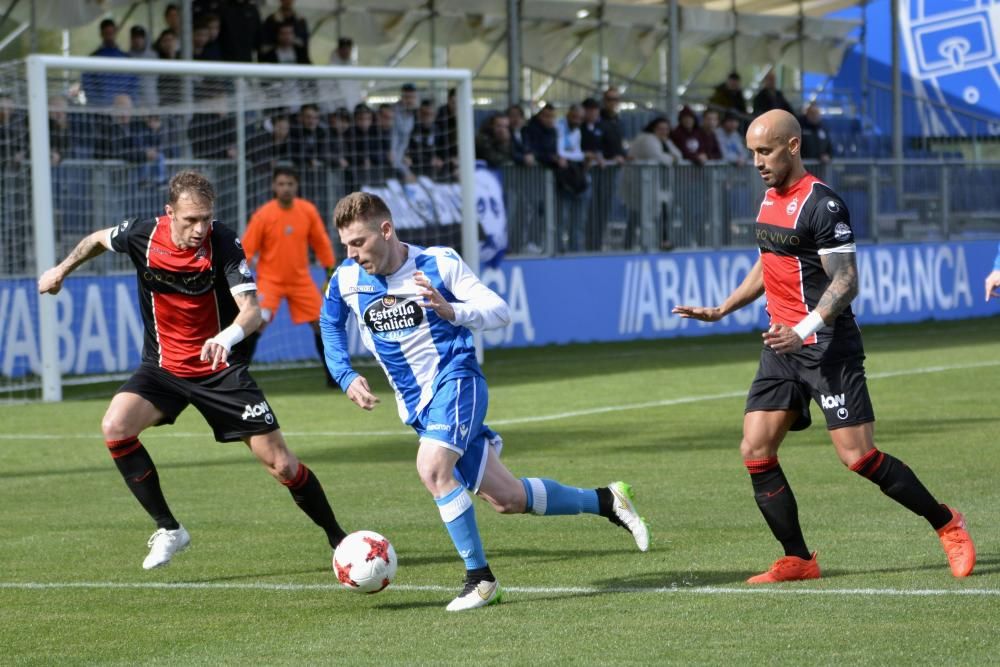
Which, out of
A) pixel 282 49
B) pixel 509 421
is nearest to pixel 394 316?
pixel 509 421

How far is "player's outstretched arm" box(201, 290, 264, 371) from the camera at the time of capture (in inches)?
290

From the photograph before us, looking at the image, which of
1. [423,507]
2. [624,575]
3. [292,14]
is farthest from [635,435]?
[292,14]

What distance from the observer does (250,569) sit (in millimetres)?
7895

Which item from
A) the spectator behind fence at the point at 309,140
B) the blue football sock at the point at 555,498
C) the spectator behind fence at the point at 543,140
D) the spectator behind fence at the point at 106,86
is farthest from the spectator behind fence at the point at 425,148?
the blue football sock at the point at 555,498

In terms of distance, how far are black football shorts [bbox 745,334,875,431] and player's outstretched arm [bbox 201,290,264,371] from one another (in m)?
2.27

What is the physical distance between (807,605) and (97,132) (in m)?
13.4

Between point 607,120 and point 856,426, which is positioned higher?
point 607,120

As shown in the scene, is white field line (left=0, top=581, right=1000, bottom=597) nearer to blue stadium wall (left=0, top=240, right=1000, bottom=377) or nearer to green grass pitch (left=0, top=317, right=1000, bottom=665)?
green grass pitch (left=0, top=317, right=1000, bottom=665)

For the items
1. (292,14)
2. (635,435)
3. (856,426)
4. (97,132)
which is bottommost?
(635,435)

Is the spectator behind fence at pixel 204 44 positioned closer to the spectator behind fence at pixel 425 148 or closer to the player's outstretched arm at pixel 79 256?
the spectator behind fence at pixel 425 148

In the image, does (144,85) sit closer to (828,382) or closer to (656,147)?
(656,147)

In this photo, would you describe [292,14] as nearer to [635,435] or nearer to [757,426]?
[635,435]

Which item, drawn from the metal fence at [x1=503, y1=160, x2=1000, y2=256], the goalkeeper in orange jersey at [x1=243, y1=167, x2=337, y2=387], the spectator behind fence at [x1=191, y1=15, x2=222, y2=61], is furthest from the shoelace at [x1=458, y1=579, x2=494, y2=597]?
the metal fence at [x1=503, y1=160, x2=1000, y2=256]

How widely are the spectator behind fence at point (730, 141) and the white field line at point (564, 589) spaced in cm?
1898
